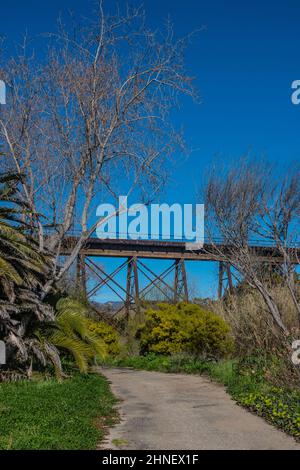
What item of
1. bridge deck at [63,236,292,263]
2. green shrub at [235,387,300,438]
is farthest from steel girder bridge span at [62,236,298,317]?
green shrub at [235,387,300,438]

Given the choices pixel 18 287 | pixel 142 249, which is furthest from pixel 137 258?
pixel 18 287

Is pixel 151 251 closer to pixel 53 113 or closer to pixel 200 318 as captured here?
pixel 200 318

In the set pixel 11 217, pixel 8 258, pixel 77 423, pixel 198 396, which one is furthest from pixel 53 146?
pixel 77 423

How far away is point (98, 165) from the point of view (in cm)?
1545

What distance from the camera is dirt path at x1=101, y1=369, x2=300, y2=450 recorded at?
7.28 m

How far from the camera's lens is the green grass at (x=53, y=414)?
22.2 ft

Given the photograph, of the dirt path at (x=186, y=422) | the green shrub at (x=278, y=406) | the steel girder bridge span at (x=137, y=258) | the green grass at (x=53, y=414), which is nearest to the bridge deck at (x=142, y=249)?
the steel girder bridge span at (x=137, y=258)

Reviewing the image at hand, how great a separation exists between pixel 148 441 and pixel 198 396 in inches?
192

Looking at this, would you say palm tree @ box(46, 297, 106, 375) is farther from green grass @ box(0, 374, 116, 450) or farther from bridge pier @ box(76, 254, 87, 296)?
bridge pier @ box(76, 254, 87, 296)

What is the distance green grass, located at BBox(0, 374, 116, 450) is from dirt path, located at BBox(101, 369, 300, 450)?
14.8 inches

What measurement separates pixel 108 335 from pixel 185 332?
365 centimetres

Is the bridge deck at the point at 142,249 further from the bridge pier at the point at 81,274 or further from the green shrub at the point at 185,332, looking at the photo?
the green shrub at the point at 185,332

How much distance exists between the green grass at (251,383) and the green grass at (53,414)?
2.59 metres

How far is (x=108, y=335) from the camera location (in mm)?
22719
